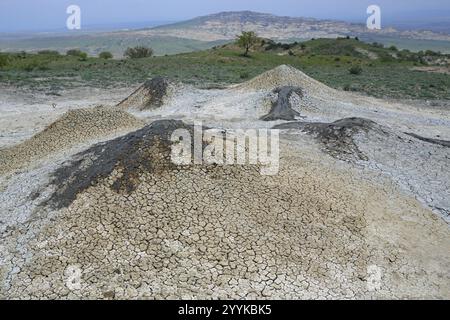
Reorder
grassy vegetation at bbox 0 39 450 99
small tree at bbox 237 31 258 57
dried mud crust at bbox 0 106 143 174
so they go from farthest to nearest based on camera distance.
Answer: small tree at bbox 237 31 258 57 → grassy vegetation at bbox 0 39 450 99 → dried mud crust at bbox 0 106 143 174

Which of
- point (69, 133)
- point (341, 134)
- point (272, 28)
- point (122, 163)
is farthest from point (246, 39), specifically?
point (272, 28)

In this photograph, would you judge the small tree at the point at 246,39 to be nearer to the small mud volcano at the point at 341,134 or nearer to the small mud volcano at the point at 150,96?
the small mud volcano at the point at 150,96

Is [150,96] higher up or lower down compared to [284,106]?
higher up

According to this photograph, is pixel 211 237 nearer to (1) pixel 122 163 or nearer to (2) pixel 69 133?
(1) pixel 122 163

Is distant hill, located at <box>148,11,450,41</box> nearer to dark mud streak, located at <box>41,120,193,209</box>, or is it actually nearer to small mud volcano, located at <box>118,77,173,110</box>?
small mud volcano, located at <box>118,77,173,110</box>

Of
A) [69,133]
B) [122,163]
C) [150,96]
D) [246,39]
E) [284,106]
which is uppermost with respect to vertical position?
[246,39]

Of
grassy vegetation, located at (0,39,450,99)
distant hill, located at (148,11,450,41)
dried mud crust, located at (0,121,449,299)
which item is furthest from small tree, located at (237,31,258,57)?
distant hill, located at (148,11,450,41)
